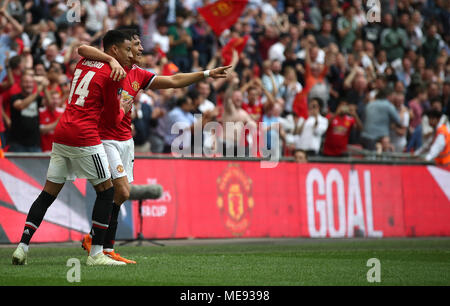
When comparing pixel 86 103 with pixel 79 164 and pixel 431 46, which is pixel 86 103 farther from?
pixel 431 46

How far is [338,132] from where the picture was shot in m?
20.3

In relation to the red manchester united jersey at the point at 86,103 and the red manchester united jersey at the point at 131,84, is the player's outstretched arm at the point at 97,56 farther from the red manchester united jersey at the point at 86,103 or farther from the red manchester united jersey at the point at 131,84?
the red manchester united jersey at the point at 131,84

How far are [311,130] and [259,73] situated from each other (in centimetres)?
Result: 319

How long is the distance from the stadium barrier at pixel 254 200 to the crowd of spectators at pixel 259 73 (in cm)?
80

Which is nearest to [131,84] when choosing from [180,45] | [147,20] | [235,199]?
[235,199]

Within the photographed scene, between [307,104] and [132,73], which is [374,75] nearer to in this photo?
[307,104]

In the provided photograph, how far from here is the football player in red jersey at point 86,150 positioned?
10055 millimetres

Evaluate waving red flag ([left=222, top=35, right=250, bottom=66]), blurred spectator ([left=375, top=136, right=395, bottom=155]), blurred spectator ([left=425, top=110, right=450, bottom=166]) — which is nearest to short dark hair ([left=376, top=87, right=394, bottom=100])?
blurred spectator ([left=375, top=136, right=395, bottom=155])

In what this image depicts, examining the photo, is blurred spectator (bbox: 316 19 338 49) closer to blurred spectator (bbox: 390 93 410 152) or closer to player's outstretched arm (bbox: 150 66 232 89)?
blurred spectator (bbox: 390 93 410 152)

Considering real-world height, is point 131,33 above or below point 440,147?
above

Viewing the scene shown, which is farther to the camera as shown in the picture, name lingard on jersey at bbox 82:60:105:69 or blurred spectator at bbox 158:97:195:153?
blurred spectator at bbox 158:97:195:153

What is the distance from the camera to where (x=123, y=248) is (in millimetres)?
14133

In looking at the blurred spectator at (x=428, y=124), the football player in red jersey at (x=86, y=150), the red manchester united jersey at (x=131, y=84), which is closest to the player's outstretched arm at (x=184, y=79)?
the red manchester united jersey at (x=131, y=84)

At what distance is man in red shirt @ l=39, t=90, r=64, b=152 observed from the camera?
16688mm
